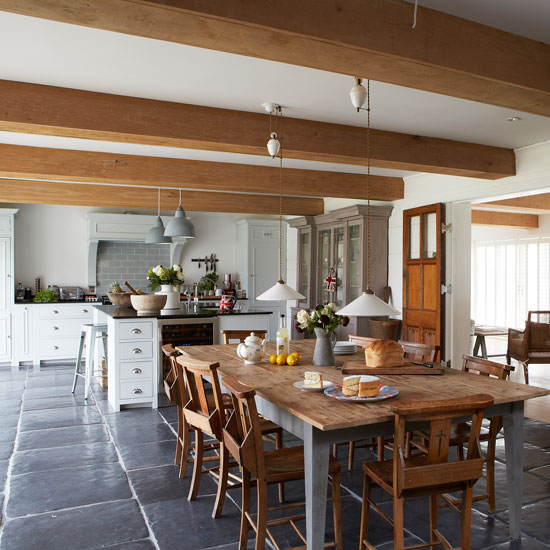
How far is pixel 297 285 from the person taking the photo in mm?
9242

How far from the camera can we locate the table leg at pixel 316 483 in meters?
2.28

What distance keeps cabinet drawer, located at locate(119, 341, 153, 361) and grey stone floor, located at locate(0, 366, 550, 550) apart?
2.02 ft

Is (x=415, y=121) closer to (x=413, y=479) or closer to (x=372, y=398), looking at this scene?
(x=372, y=398)

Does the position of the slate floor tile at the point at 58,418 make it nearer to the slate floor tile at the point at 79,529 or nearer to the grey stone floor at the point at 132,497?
the grey stone floor at the point at 132,497

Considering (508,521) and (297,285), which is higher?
(297,285)

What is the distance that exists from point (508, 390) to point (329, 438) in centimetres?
107

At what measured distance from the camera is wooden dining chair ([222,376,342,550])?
246cm

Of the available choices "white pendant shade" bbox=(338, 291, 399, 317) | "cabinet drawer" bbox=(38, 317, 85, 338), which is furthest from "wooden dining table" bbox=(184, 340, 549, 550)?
"cabinet drawer" bbox=(38, 317, 85, 338)

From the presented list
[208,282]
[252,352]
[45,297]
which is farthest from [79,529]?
[208,282]

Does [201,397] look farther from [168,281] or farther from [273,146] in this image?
[168,281]

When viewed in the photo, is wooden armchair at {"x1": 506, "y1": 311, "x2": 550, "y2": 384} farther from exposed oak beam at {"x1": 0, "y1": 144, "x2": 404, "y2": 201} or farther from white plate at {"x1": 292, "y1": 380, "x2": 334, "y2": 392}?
white plate at {"x1": 292, "y1": 380, "x2": 334, "y2": 392}

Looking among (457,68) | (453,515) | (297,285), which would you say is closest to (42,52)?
(457,68)

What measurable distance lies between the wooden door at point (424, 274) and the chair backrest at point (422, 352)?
245 centimetres

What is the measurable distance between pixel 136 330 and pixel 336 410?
132 inches
